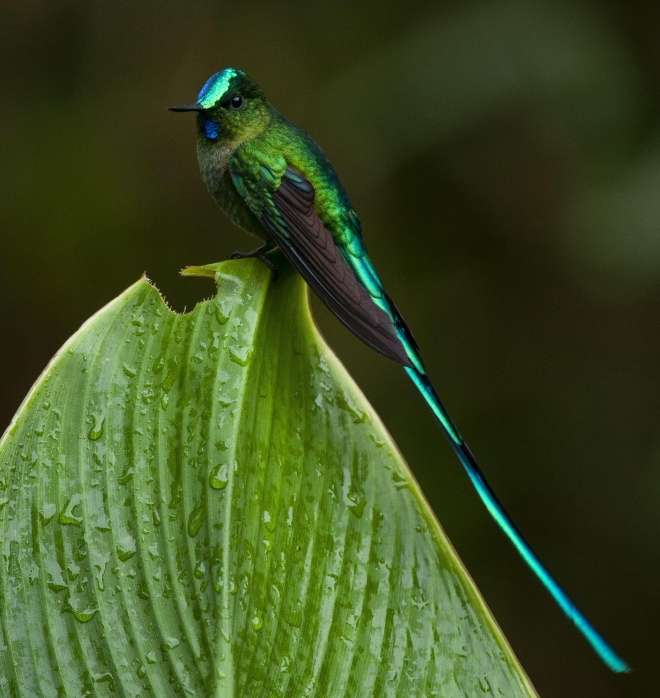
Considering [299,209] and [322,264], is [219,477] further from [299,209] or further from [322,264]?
[299,209]

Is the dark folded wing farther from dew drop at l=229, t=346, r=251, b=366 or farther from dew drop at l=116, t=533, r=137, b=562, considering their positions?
dew drop at l=116, t=533, r=137, b=562

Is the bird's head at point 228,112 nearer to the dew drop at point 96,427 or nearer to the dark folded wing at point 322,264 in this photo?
the dark folded wing at point 322,264

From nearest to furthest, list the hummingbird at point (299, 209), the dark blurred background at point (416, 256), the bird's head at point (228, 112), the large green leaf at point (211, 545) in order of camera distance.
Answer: the large green leaf at point (211, 545), the hummingbird at point (299, 209), the bird's head at point (228, 112), the dark blurred background at point (416, 256)

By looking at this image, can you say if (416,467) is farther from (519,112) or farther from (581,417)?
(519,112)

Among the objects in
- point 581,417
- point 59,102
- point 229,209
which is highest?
point 59,102

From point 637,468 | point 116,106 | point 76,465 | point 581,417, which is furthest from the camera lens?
point 116,106

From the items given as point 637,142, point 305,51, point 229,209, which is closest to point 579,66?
point 637,142

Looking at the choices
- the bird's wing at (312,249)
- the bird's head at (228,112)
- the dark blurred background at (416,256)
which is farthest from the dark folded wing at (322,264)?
the dark blurred background at (416,256)
